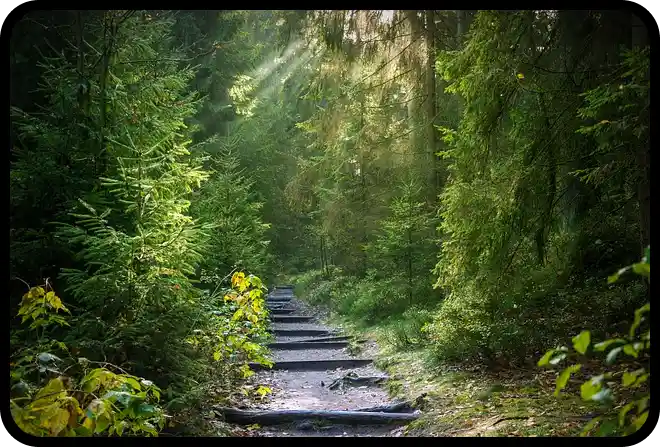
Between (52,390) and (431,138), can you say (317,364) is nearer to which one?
(431,138)

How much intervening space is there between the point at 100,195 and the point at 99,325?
4.37ft

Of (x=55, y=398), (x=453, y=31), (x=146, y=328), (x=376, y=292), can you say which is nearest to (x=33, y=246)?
(x=146, y=328)

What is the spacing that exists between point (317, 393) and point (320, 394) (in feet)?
0.23

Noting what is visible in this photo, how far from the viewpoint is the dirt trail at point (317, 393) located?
4.30m

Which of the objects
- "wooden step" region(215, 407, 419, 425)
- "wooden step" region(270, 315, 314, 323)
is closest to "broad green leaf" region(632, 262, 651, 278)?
"wooden step" region(215, 407, 419, 425)

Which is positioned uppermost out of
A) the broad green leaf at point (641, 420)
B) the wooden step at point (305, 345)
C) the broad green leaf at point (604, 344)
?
the broad green leaf at point (604, 344)

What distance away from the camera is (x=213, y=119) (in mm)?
10305

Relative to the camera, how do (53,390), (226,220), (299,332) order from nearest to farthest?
(53,390), (226,220), (299,332)

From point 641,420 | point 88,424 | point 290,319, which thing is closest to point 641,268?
point 641,420

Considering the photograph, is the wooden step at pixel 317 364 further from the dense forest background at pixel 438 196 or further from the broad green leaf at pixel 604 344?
the broad green leaf at pixel 604 344

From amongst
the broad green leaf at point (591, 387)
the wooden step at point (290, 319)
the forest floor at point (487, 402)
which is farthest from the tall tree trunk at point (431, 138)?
the broad green leaf at point (591, 387)

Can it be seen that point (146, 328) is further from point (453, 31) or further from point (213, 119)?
point (213, 119)

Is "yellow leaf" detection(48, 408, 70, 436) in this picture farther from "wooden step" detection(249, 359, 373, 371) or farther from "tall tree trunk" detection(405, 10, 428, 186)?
"tall tree trunk" detection(405, 10, 428, 186)

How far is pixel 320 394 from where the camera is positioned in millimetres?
5949
